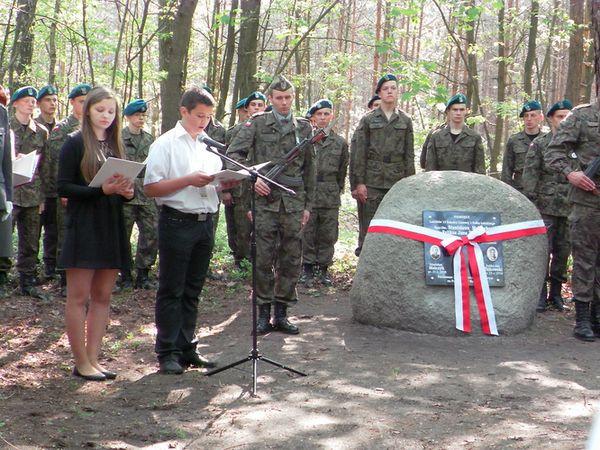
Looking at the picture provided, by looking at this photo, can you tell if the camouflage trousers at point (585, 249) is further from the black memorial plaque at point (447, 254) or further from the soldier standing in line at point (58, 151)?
the soldier standing in line at point (58, 151)

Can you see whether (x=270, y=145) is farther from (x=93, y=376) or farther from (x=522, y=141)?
(x=522, y=141)

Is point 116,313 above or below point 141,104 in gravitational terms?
below

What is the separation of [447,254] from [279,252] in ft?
5.31

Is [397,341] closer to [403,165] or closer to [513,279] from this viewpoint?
[513,279]

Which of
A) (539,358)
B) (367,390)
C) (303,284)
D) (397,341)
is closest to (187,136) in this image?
(367,390)

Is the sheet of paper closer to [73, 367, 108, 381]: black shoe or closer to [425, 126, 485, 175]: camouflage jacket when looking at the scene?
[73, 367, 108, 381]: black shoe

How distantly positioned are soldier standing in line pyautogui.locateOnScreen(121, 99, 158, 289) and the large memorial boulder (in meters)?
2.83

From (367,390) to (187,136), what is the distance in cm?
226

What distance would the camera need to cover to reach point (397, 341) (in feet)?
21.3

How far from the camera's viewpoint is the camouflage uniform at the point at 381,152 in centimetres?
920

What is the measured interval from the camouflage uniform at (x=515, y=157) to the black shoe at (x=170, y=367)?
5.28 metres

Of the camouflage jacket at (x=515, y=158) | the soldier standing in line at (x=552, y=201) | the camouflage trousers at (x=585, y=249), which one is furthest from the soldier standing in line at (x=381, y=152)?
the camouflage trousers at (x=585, y=249)

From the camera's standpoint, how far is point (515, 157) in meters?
8.78

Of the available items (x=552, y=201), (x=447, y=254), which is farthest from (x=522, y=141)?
(x=447, y=254)
